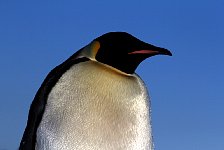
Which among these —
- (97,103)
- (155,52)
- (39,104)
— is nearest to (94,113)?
(97,103)

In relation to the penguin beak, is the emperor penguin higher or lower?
lower

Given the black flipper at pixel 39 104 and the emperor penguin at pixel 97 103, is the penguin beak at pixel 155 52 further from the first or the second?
the black flipper at pixel 39 104

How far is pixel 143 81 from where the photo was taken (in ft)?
22.1

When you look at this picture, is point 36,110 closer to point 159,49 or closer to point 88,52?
point 88,52

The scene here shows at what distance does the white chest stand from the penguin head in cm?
7

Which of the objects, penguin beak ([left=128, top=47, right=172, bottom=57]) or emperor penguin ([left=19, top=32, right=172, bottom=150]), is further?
penguin beak ([left=128, top=47, right=172, bottom=57])

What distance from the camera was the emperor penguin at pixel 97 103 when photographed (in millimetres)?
6305

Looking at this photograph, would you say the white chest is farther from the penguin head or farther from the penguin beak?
the penguin beak

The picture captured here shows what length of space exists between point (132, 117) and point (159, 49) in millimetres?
624

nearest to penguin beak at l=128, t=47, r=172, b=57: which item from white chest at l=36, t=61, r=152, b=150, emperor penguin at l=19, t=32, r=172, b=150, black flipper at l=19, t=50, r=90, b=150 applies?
Answer: emperor penguin at l=19, t=32, r=172, b=150

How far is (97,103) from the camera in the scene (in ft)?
21.0

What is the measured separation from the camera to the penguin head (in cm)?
650

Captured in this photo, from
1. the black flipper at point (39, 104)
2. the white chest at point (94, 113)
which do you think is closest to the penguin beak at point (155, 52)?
the white chest at point (94, 113)

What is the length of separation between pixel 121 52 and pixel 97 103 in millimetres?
489
